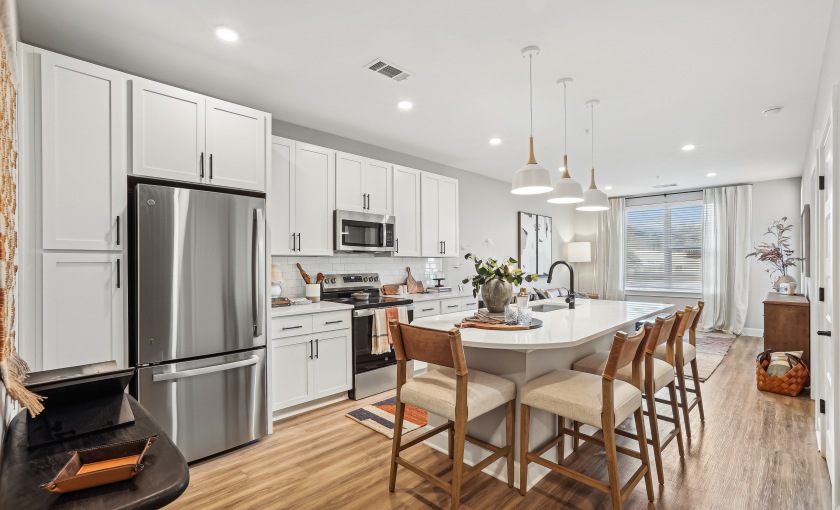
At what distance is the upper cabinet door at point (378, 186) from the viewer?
4254 mm

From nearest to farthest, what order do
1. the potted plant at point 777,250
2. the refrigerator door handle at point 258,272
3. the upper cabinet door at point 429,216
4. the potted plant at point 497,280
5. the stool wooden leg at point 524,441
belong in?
the stool wooden leg at point 524,441, the potted plant at point 497,280, the refrigerator door handle at point 258,272, the upper cabinet door at point 429,216, the potted plant at point 777,250

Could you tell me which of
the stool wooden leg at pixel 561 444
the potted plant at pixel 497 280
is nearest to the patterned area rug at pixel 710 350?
the stool wooden leg at pixel 561 444

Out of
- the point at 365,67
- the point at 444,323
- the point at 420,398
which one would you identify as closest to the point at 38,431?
the point at 420,398

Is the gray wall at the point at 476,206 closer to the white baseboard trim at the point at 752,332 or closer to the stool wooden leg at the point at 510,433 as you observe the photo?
the stool wooden leg at the point at 510,433

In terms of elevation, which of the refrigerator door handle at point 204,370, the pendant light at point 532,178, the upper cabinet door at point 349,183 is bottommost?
the refrigerator door handle at point 204,370

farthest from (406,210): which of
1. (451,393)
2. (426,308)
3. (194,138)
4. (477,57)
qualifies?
(451,393)

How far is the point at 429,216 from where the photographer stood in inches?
195

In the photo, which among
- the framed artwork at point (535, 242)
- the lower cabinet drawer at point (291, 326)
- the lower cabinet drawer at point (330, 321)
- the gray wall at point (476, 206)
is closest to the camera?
the lower cabinet drawer at point (291, 326)

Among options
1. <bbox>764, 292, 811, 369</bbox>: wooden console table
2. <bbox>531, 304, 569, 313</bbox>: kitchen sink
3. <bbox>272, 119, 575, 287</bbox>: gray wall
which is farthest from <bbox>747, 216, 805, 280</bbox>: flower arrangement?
<bbox>531, 304, 569, 313</bbox>: kitchen sink

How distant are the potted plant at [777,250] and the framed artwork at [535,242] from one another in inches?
121

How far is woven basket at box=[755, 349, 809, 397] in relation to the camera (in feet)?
12.1

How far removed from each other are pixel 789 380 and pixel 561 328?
3059mm

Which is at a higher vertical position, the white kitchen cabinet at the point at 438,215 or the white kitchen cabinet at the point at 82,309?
the white kitchen cabinet at the point at 438,215

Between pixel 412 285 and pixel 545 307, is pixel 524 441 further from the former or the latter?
pixel 412 285
